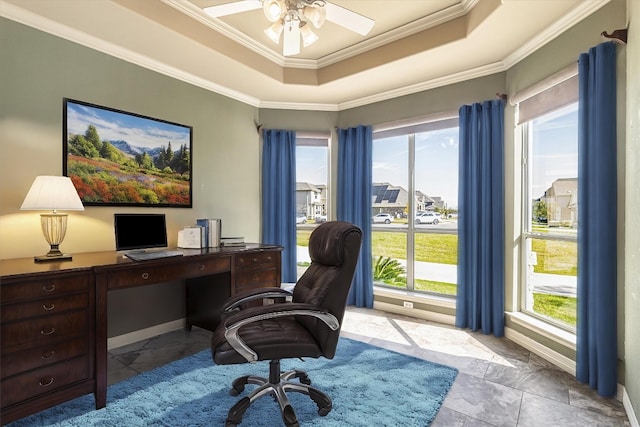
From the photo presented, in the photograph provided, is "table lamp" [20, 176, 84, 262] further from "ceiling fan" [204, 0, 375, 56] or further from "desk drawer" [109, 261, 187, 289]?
"ceiling fan" [204, 0, 375, 56]

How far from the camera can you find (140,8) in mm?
2332

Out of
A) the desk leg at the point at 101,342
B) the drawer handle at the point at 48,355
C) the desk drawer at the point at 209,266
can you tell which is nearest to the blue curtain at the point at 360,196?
the desk drawer at the point at 209,266

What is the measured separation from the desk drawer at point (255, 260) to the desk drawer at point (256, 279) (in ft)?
0.18

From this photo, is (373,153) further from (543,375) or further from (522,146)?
(543,375)

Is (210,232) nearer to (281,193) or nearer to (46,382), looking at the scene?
(281,193)

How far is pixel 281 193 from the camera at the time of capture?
13.5 feet

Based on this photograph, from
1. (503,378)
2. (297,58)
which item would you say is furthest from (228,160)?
(503,378)

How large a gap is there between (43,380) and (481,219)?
3.51m

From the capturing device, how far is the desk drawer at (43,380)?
1.67m

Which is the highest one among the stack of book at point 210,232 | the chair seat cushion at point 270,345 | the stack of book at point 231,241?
the stack of book at point 210,232

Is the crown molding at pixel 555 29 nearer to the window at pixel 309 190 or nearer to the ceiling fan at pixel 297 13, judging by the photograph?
the ceiling fan at pixel 297 13

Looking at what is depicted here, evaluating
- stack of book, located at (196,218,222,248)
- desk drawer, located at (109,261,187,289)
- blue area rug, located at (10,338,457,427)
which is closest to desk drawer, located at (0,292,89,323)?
desk drawer, located at (109,261,187,289)

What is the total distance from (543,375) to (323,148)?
10.7ft

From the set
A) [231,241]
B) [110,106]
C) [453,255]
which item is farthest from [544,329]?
[110,106]
